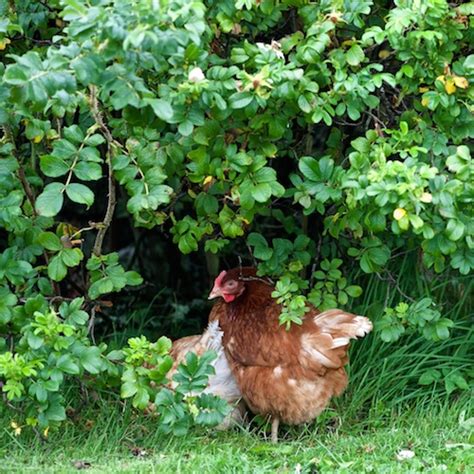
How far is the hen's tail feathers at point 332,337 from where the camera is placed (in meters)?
5.33

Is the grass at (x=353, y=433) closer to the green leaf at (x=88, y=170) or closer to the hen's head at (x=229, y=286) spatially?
the hen's head at (x=229, y=286)

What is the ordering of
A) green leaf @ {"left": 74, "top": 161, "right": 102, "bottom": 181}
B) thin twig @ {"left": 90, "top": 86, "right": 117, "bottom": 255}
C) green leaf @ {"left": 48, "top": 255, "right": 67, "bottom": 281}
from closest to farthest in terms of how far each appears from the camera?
thin twig @ {"left": 90, "top": 86, "right": 117, "bottom": 255}, green leaf @ {"left": 74, "top": 161, "right": 102, "bottom": 181}, green leaf @ {"left": 48, "top": 255, "right": 67, "bottom": 281}

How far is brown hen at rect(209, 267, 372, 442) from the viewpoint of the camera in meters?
5.34

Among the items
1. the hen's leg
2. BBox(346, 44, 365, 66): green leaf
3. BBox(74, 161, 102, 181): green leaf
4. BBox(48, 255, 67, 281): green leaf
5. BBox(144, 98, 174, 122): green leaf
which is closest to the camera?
BBox(144, 98, 174, 122): green leaf

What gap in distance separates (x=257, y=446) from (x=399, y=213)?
150 centimetres

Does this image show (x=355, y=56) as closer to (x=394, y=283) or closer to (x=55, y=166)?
(x=55, y=166)

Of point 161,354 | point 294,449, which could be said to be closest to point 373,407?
point 294,449

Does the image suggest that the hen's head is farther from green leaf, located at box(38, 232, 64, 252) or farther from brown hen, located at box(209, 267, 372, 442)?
green leaf, located at box(38, 232, 64, 252)

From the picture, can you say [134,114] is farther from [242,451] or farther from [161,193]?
[242,451]

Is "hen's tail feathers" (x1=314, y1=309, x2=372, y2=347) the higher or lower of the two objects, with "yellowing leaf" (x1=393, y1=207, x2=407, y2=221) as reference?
lower

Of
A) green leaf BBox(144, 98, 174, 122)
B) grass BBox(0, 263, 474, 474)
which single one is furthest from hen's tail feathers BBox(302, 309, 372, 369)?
green leaf BBox(144, 98, 174, 122)

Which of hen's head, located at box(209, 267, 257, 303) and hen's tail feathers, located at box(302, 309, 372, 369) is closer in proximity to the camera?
hen's tail feathers, located at box(302, 309, 372, 369)

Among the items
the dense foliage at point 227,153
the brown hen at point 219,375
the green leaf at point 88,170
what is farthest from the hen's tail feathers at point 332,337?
the green leaf at point 88,170

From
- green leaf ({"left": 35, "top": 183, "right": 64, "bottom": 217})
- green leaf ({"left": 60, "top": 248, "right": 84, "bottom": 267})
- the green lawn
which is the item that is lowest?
the green lawn
